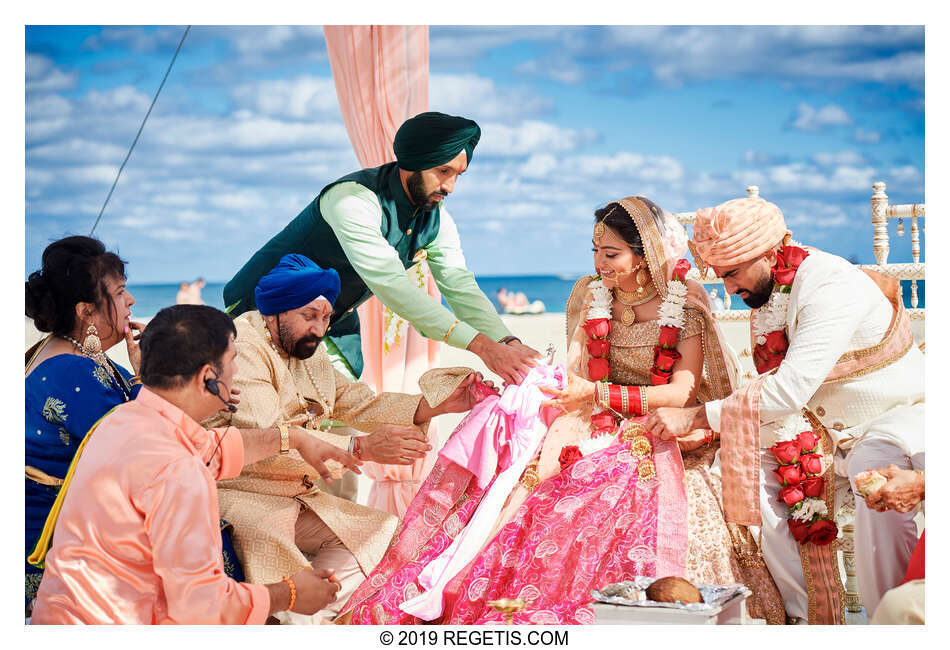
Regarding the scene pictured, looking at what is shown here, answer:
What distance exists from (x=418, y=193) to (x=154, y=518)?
2.10 m

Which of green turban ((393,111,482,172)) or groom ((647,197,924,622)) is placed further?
green turban ((393,111,482,172))

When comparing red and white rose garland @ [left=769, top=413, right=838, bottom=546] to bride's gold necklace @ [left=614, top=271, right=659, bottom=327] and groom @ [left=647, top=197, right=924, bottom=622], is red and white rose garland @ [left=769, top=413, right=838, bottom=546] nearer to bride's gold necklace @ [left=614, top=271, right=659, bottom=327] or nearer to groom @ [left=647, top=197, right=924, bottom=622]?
groom @ [left=647, top=197, right=924, bottom=622]

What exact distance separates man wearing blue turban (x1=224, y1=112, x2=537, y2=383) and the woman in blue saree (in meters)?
0.78

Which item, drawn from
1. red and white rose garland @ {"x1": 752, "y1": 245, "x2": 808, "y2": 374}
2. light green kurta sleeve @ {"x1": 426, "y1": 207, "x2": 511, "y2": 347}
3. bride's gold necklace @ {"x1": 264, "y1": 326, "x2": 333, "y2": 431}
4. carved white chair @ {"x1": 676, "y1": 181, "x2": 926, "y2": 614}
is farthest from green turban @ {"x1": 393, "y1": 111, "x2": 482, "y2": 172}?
red and white rose garland @ {"x1": 752, "y1": 245, "x2": 808, "y2": 374}

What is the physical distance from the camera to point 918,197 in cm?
437

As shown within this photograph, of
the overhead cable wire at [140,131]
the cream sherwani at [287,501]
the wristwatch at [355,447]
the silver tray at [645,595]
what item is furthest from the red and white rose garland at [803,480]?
the overhead cable wire at [140,131]

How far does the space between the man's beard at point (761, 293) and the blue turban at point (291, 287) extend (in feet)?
6.04

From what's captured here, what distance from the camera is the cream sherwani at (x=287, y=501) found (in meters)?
4.10

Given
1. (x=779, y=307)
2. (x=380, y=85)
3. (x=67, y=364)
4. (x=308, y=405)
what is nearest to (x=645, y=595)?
(x=779, y=307)

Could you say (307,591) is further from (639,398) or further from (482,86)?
(482,86)

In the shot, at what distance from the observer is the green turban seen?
455 cm

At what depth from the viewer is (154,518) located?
3.20 m

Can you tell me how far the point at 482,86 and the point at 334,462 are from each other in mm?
2202
